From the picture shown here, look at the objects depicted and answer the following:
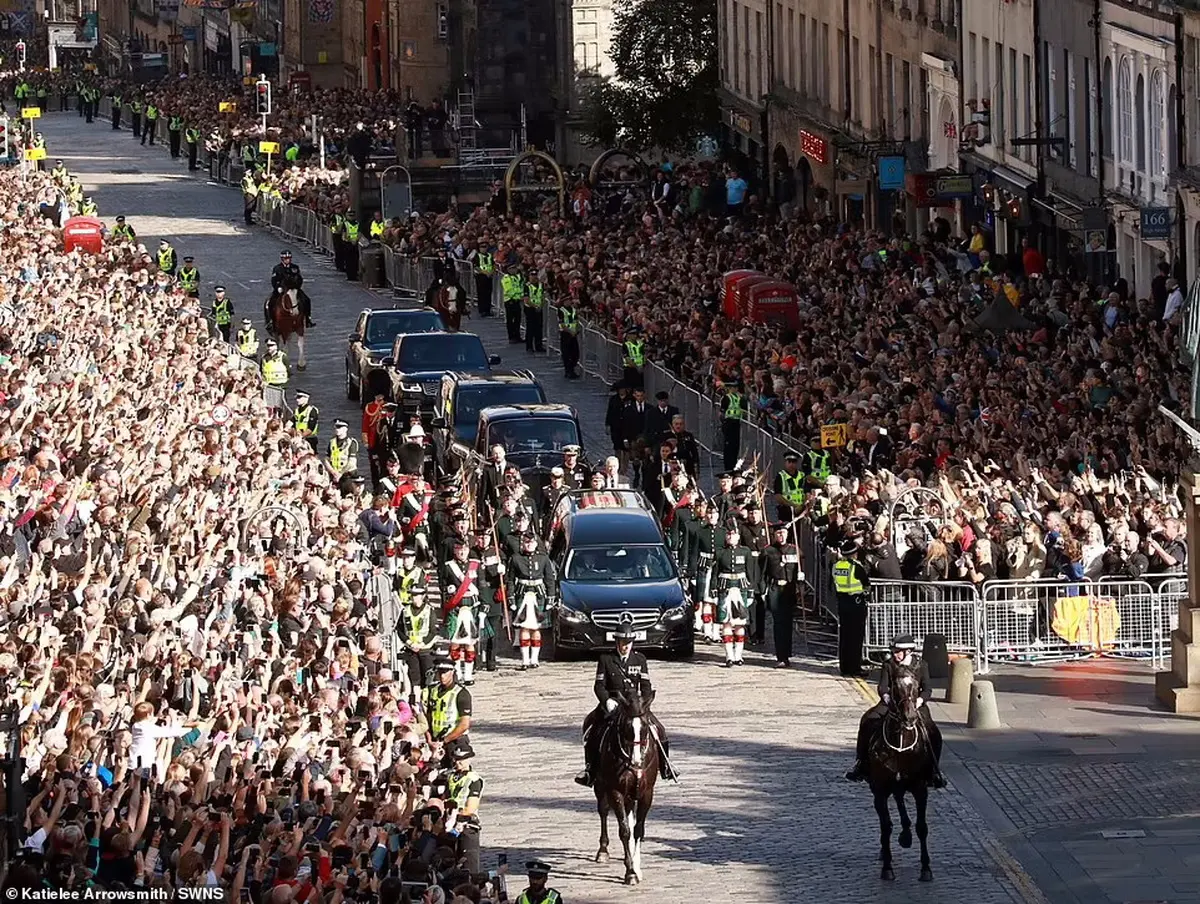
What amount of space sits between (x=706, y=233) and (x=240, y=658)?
120ft

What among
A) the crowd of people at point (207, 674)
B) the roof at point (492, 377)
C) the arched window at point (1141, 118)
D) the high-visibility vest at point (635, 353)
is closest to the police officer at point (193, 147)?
the arched window at point (1141, 118)

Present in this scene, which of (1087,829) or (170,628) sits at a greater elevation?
(170,628)

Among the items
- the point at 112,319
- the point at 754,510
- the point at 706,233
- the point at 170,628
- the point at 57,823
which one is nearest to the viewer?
the point at 57,823

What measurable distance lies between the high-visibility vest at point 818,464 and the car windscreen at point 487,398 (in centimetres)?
491

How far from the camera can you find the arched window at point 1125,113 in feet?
171

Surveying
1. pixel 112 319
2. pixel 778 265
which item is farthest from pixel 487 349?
pixel 112 319

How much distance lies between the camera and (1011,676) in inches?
1225

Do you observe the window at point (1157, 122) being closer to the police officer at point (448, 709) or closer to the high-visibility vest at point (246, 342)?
the high-visibility vest at point (246, 342)

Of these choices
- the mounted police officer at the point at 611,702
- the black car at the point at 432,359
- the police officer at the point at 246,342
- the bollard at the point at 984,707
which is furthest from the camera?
the police officer at the point at 246,342

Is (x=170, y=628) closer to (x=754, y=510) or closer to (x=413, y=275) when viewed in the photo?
(x=754, y=510)

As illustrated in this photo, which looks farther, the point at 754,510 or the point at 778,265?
the point at 778,265

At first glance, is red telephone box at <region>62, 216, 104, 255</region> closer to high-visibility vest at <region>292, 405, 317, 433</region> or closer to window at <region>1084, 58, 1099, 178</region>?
window at <region>1084, 58, 1099, 178</region>

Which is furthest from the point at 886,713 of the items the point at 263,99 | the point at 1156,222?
the point at 263,99

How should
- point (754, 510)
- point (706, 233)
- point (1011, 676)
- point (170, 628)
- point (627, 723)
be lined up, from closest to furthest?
point (627, 723)
point (170, 628)
point (1011, 676)
point (754, 510)
point (706, 233)
